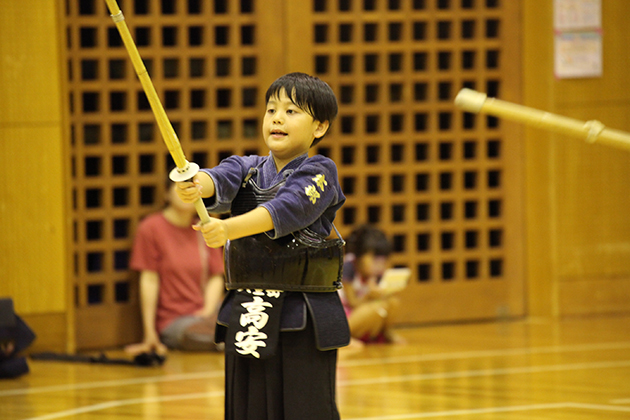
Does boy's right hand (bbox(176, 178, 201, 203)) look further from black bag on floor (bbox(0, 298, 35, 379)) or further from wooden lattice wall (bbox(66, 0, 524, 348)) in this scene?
wooden lattice wall (bbox(66, 0, 524, 348))

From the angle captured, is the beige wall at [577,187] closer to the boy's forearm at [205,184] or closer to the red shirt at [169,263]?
the red shirt at [169,263]

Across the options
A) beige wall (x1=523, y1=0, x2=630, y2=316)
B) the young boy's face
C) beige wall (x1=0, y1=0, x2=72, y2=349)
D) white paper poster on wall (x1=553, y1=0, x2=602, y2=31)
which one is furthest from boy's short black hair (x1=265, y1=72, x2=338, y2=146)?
white paper poster on wall (x1=553, y1=0, x2=602, y2=31)

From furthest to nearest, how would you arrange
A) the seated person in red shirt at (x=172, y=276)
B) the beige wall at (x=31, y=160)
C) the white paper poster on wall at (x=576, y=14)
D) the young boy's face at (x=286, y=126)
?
the white paper poster on wall at (x=576, y=14) < the seated person in red shirt at (x=172, y=276) < the beige wall at (x=31, y=160) < the young boy's face at (x=286, y=126)

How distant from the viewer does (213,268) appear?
553 centimetres

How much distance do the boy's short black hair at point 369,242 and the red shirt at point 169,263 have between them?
39.1 inches

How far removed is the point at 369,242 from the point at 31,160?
2075 mm

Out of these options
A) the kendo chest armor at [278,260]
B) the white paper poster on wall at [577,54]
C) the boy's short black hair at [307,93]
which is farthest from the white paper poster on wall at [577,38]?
the kendo chest armor at [278,260]

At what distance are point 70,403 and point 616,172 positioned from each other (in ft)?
13.7

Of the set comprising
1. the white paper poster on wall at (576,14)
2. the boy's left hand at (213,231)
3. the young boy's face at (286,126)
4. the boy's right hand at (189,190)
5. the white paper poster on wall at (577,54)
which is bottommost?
the boy's left hand at (213,231)

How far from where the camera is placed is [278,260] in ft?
7.23

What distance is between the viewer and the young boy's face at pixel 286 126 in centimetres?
223

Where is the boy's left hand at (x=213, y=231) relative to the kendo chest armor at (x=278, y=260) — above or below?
above

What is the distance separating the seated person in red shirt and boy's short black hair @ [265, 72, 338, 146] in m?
3.13

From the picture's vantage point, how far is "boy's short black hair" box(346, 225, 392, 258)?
535cm
